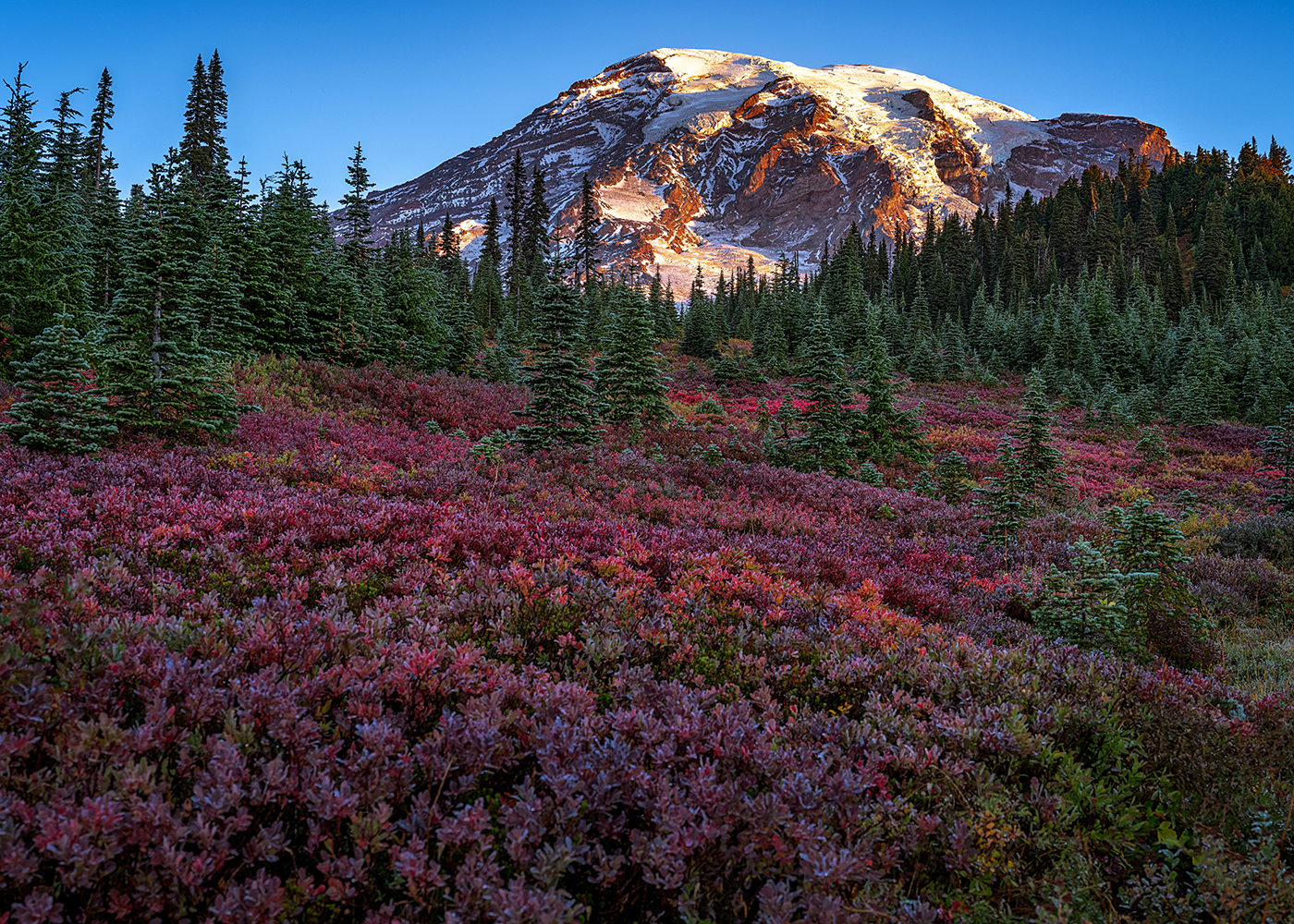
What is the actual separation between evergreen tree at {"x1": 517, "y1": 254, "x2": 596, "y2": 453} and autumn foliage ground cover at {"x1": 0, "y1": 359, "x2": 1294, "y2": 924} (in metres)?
6.87

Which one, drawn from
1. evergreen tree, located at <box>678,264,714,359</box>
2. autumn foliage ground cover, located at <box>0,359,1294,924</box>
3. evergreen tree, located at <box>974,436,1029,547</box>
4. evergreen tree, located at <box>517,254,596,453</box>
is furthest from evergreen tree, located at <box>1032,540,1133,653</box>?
evergreen tree, located at <box>678,264,714,359</box>

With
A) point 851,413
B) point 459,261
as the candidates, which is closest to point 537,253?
point 459,261

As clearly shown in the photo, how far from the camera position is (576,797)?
237cm

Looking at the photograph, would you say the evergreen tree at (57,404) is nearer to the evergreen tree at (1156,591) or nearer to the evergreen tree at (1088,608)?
the evergreen tree at (1088,608)

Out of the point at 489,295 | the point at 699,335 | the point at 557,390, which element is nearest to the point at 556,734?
the point at 557,390

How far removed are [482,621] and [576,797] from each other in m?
2.10

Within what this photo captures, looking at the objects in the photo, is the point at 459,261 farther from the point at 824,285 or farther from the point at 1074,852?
the point at 1074,852

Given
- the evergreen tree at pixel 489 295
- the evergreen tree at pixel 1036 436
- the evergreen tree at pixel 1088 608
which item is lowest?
the evergreen tree at pixel 1088 608

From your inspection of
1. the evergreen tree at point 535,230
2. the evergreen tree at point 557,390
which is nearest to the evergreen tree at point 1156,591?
the evergreen tree at point 557,390

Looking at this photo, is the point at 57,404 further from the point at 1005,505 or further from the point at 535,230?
the point at 535,230

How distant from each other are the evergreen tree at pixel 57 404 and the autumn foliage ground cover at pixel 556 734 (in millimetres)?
638

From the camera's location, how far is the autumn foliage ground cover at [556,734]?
2.01 metres

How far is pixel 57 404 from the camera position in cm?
764

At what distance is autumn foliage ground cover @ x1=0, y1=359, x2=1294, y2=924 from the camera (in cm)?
201
